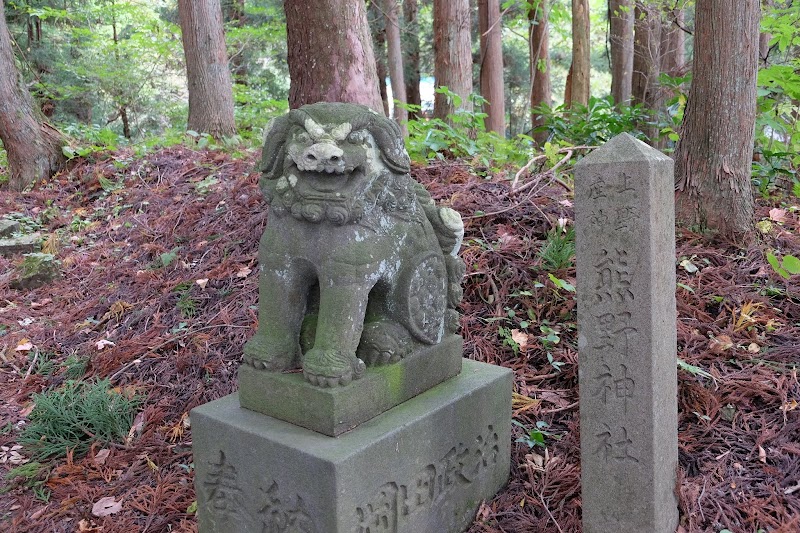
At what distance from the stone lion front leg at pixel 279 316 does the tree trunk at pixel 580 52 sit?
8896mm

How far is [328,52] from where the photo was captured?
4391 mm

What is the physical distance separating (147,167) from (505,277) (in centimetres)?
494

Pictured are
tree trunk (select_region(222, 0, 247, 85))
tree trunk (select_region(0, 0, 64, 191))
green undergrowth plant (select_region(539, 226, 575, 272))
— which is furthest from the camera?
tree trunk (select_region(222, 0, 247, 85))

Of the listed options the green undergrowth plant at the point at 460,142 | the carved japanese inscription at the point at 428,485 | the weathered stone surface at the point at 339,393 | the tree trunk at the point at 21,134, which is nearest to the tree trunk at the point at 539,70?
the green undergrowth plant at the point at 460,142

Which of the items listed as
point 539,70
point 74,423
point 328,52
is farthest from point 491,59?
point 74,423

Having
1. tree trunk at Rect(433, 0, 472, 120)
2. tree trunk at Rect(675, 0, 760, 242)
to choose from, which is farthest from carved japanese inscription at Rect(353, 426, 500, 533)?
tree trunk at Rect(433, 0, 472, 120)

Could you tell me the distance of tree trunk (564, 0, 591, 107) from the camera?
1009 cm

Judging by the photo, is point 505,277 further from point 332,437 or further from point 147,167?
point 147,167

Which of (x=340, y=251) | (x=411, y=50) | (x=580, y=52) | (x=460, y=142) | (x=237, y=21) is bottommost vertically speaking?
(x=340, y=251)

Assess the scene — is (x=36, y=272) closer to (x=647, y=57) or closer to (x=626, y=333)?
(x=626, y=333)

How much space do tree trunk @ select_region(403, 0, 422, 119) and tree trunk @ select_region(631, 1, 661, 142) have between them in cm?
490

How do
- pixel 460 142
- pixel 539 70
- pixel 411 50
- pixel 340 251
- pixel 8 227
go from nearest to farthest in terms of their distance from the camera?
pixel 340 251 < pixel 460 142 < pixel 8 227 < pixel 539 70 < pixel 411 50

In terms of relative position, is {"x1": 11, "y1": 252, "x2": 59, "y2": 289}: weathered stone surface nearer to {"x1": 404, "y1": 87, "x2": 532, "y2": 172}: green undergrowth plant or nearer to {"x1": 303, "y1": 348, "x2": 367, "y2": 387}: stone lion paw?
{"x1": 404, "y1": 87, "x2": 532, "y2": 172}: green undergrowth plant

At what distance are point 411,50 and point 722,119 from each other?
10.7 m
